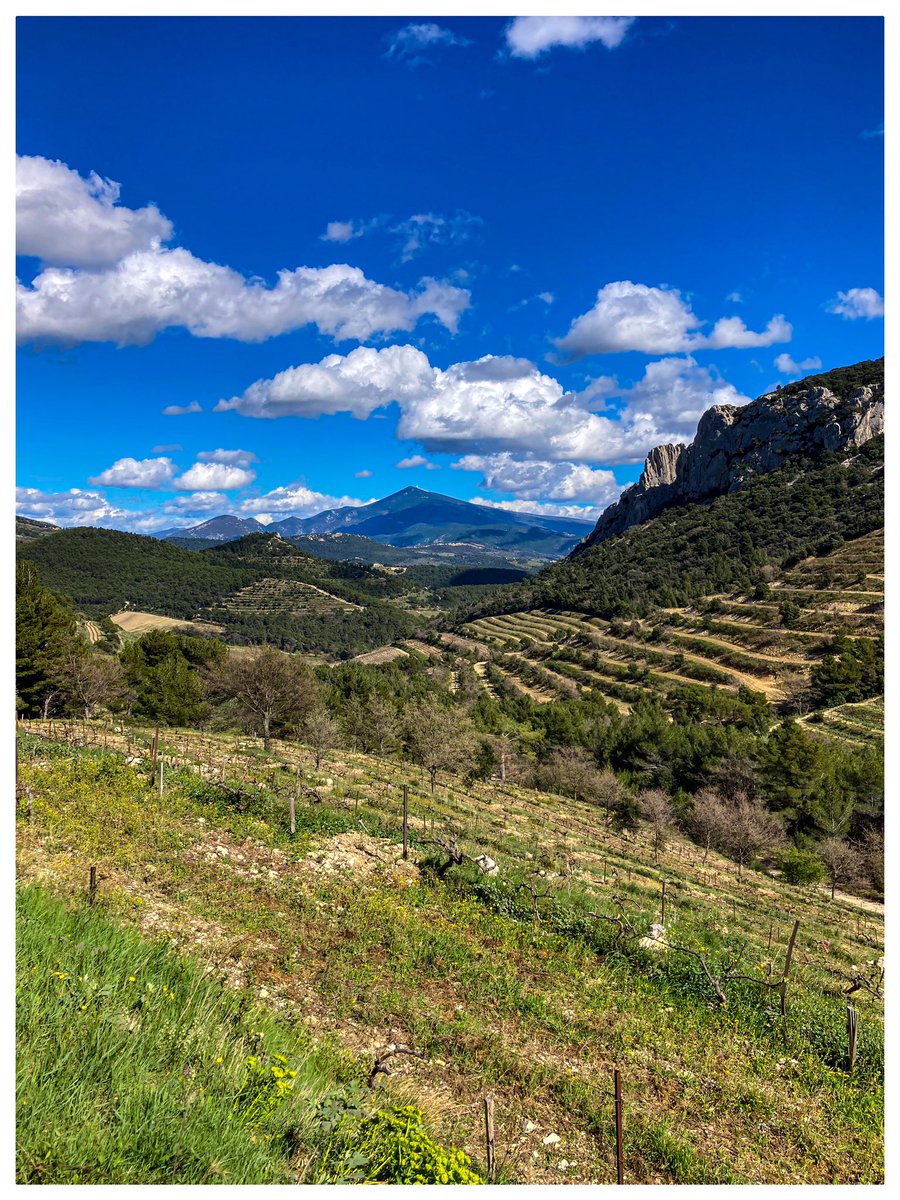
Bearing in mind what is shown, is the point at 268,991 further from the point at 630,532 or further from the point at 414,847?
the point at 630,532

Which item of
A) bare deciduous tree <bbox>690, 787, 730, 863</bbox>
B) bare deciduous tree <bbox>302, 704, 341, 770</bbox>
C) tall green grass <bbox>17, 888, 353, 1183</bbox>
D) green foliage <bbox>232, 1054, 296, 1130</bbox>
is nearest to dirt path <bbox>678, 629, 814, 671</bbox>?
bare deciduous tree <bbox>690, 787, 730, 863</bbox>

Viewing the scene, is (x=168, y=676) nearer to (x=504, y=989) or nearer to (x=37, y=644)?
(x=37, y=644)

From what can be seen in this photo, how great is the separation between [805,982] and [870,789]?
35318 millimetres

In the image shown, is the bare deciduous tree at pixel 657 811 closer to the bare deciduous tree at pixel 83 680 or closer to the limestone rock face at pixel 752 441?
the bare deciduous tree at pixel 83 680

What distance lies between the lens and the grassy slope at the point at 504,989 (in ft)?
19.9

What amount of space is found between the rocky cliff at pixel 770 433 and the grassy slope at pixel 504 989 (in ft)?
411

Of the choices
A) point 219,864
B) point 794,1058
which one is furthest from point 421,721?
point 794,1058

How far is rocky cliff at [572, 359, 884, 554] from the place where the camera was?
4550 inches

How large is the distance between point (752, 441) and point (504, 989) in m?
151

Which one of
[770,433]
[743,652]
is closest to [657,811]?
[743,652]

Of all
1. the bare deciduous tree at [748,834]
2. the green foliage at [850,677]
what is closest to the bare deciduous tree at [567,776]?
the bare deciduous tree at [748,834]

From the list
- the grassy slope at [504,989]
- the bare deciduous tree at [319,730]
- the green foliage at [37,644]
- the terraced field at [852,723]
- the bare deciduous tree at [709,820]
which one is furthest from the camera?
the terraced field at [852,723]

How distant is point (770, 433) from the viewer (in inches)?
5207

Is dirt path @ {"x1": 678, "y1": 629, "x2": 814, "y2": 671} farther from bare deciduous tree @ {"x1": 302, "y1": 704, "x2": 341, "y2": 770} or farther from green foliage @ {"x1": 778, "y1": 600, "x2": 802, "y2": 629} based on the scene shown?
bare deciduous tree @ {"x1": 302, "y1": 704, "x2": 341, "y2": 770}
